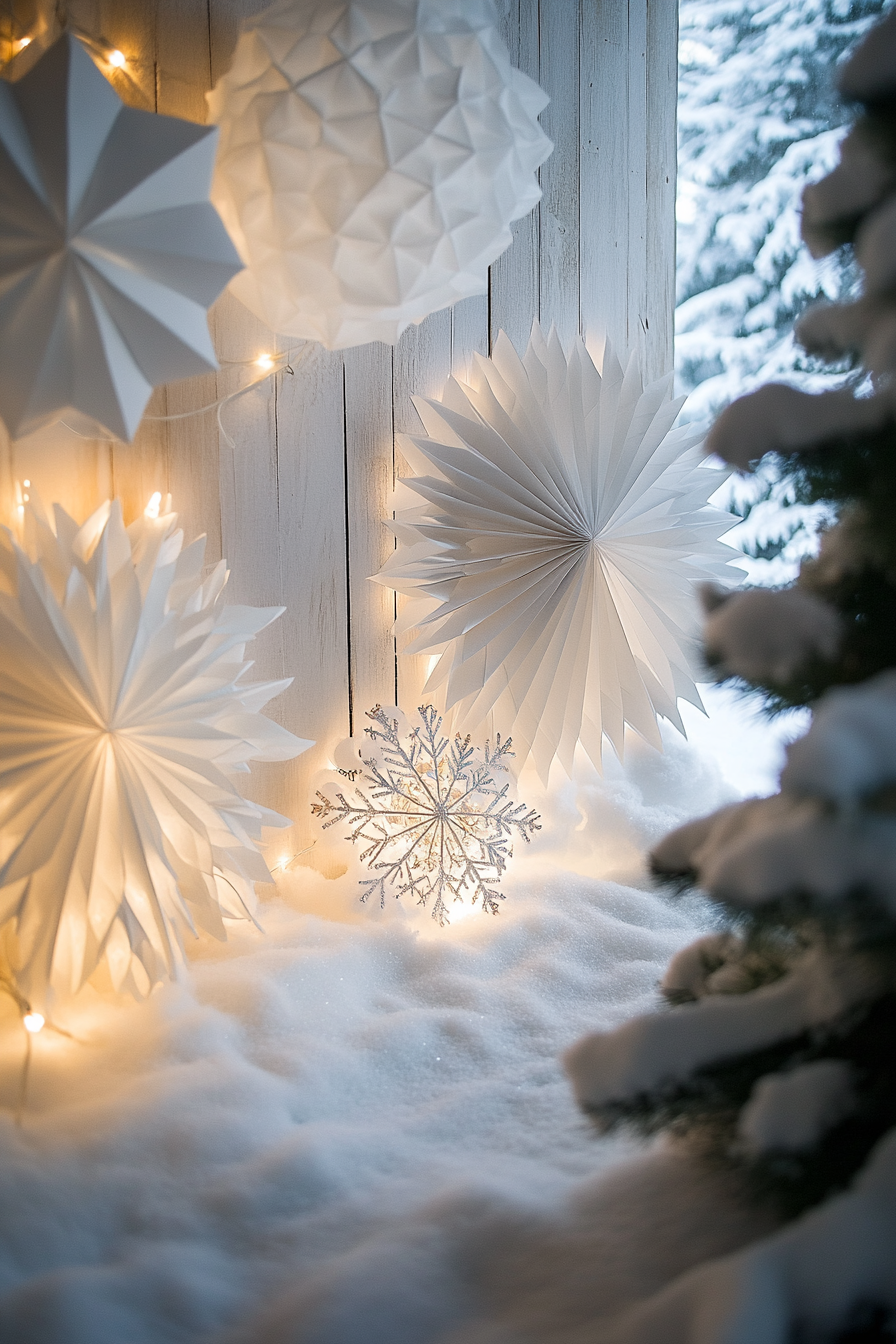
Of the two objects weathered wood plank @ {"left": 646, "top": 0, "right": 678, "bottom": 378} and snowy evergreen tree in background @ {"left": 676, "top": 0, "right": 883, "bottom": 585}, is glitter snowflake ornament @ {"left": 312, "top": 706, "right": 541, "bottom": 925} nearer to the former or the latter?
weathered wood plank @ {"left": 646, "top": 0, "right": 678, "bottom": 378}

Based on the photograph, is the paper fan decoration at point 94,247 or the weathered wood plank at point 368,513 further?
the weathered wood plank at point 368,513

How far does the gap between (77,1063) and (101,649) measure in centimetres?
46

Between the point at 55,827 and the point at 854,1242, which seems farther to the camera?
the point at 55,827

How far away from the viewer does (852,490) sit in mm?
693

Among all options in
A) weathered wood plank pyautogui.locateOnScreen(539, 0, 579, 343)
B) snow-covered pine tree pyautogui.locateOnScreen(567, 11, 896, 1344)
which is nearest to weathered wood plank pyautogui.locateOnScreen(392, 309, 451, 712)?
weathered wood plank pyautogui.locateOnScreen(539, 0, 579, 343)

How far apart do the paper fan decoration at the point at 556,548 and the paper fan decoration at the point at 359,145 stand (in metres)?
0.29

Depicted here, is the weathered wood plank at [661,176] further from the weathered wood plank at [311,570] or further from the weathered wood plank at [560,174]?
the weathered wood plank at [311,570]

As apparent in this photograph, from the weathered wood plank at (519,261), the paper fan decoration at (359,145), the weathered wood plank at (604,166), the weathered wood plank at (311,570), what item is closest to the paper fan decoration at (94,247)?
the paper fan decoration at (359,145)

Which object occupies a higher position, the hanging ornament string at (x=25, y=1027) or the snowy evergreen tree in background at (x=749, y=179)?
the snowy evergreen tree in background at (x=749, y=179)

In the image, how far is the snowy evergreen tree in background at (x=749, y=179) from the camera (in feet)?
6.96

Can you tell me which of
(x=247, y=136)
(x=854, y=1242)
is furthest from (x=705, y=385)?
(x=854, y=1242)

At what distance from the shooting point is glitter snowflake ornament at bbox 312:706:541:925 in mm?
1332

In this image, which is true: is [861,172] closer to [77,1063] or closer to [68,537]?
[68,537]

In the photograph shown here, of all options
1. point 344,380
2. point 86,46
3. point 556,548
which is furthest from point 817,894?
point 86,46
